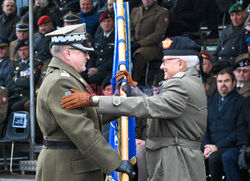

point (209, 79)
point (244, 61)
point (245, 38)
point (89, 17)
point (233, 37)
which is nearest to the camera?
point (244, 61)

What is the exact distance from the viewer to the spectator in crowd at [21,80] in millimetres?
9688

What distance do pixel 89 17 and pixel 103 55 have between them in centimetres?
186

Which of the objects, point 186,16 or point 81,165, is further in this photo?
point 186,16

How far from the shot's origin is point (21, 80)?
9719mm

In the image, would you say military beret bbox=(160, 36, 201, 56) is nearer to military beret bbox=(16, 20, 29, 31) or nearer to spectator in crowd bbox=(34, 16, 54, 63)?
spectator in crowd bbox=(34, 16, 54, 63)

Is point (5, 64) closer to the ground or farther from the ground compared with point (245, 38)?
closer to the ground

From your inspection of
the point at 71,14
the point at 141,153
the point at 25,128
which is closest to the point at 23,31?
the point at 71,14

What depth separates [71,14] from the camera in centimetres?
1128

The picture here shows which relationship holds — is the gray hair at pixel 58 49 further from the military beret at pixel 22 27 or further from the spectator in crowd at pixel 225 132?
the military beret at pixel 22 27

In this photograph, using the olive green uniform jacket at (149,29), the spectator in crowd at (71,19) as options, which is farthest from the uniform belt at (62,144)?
Answer: the spectator in crowd at (71,19)

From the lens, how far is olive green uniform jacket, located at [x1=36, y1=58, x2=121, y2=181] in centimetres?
418

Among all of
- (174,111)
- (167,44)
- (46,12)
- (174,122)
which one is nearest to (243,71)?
(167,44)

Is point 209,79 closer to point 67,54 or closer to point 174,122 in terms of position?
→ point 174,122

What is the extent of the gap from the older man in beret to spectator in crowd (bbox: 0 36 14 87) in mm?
6584
